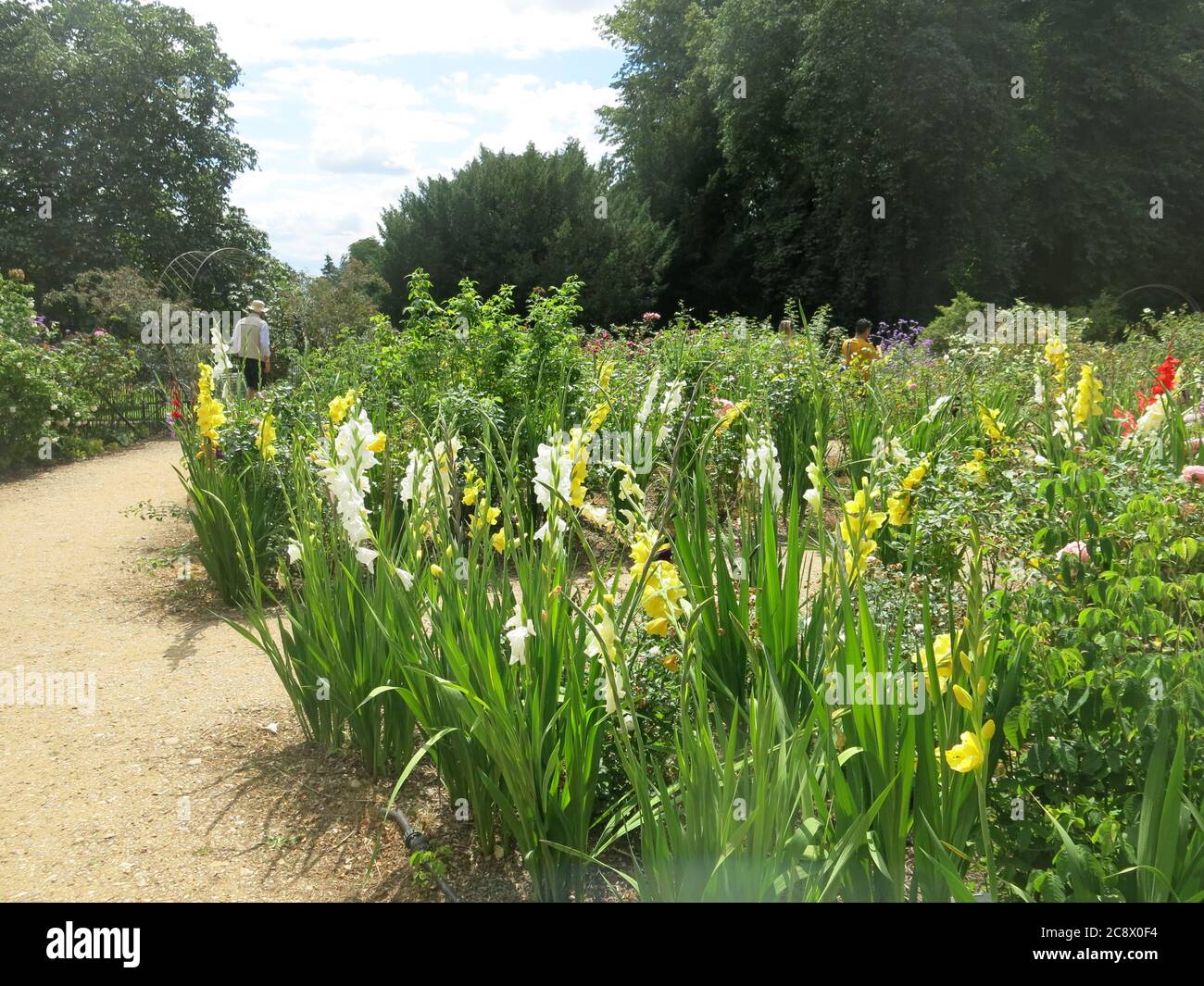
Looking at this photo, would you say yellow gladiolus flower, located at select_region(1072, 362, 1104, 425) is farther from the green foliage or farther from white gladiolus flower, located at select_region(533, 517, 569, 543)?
the green foliage

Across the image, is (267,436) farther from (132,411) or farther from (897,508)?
(132,411)

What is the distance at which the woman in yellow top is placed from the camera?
6992 millimetres

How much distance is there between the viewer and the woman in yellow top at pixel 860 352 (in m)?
6.99

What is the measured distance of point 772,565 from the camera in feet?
8.52

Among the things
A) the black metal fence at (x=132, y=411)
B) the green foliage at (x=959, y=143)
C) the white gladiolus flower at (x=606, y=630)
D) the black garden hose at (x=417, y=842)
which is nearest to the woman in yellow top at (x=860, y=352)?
the black garden hose at (x=417, y=842)

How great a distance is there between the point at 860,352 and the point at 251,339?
221 inches

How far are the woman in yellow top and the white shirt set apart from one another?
5.26m

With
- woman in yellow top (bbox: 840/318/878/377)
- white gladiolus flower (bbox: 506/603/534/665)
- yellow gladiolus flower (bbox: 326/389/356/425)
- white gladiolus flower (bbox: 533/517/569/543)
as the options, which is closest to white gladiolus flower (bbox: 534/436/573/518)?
white gladiolus flower (bbox: 533/517/569/543)

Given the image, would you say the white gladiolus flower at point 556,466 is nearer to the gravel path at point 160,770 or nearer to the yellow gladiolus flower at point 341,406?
the gravel path at point 160,770

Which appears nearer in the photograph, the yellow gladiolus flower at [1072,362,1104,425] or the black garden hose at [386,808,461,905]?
the black garden hose at [386,808,461,905]

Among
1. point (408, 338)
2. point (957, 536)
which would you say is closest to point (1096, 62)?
point (408, 338)

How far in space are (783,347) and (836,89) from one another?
17.6 meters

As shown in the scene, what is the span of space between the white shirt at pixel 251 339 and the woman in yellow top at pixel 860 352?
526cm

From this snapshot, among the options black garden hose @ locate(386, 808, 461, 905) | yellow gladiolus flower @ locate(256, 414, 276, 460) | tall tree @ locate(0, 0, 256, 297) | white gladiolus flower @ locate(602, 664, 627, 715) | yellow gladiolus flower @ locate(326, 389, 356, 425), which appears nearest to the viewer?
white gladiolus flower @ locate(602, 664, 627, 715)
